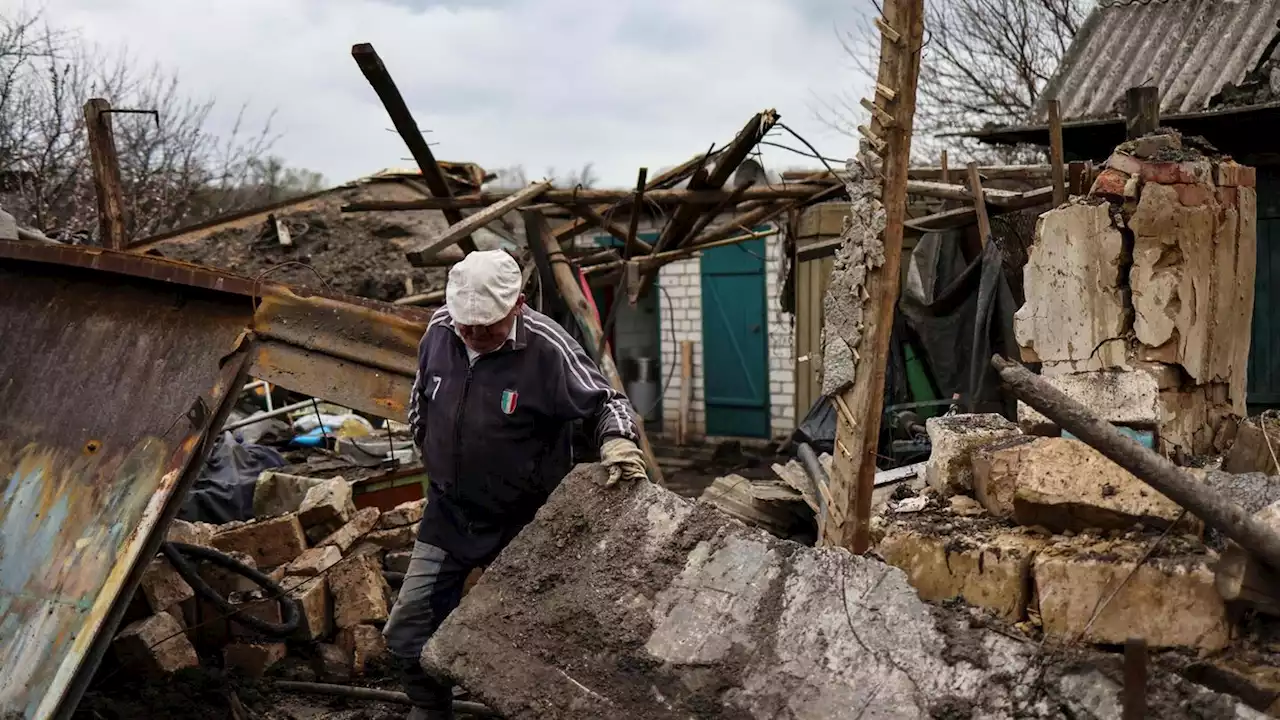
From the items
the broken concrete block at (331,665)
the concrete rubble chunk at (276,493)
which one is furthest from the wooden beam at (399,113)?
the broken concrete block at (331,665)

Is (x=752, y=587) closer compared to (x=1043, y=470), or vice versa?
(x=752, y=587)

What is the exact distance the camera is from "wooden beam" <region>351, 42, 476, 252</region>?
5.49m

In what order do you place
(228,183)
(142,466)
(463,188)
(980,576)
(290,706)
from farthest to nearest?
1. (228,183)
2. (463,188)
3. (290,706)
4. (142,466)
5. (980,576)

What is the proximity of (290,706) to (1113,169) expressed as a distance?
4.17 m

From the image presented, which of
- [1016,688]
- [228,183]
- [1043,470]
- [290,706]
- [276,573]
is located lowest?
[290,706]

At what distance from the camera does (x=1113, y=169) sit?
3768 millimetres

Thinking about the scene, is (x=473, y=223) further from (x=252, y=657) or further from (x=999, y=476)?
(x=999, y=476)

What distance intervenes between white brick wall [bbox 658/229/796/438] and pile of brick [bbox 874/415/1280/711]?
9176 millimetres

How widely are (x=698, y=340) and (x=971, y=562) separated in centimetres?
1090

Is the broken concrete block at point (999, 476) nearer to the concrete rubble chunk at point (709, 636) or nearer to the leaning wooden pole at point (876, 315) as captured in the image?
the leaning wooden pole at point (876, 315)

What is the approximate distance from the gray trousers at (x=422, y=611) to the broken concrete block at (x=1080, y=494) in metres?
1.98

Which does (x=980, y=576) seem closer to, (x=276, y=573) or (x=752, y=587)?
(x=752, y=587)

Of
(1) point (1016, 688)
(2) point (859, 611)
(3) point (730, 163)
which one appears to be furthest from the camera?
(3) point (730, 163)

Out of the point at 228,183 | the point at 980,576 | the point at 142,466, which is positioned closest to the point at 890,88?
the point at 980,576
